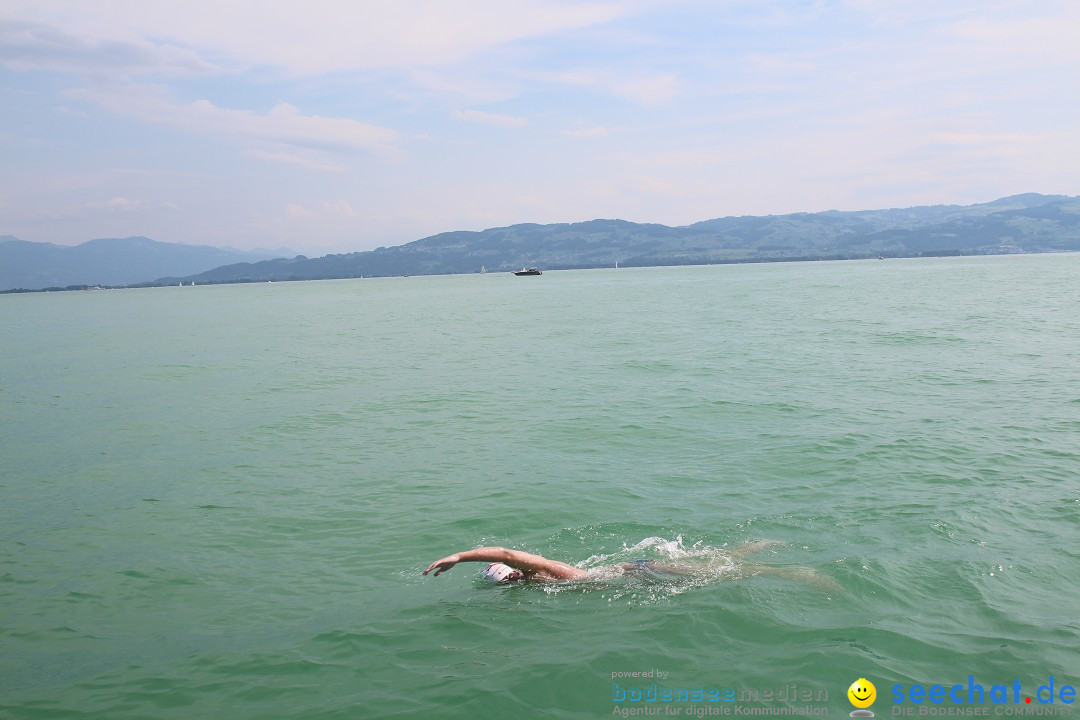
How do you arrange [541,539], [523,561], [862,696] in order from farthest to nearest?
[541,539] → [523,561] → [862,696]

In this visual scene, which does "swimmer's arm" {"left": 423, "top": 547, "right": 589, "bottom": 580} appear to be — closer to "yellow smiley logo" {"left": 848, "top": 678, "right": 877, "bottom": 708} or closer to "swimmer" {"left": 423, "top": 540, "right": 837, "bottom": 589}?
"swimmer" {"left": 423, "top": 540, "right": 837, "bottom": 589}

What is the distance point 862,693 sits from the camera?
831 centimetres

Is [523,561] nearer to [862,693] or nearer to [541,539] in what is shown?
[541,539]

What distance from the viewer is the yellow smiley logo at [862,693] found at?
323 inches

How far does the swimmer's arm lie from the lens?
1047 centimetres

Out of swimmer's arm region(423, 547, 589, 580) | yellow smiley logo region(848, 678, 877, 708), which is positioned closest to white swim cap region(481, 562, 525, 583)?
swimmer's arm region(423, 547, 589, 580)

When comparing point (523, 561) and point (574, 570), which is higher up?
point (523, 561)

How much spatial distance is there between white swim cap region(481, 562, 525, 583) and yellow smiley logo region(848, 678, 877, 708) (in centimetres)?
528

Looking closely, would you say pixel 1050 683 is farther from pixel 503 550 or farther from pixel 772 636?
pixel 503 550

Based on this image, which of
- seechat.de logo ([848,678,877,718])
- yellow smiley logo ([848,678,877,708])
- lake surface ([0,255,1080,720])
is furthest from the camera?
lake surface ([0,255,1080,720])

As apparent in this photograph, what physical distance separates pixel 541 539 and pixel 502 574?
2135mm

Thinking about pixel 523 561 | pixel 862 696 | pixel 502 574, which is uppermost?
pixel 523 561

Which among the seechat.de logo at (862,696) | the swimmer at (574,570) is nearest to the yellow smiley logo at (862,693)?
the seechat.de logo at (862,696)

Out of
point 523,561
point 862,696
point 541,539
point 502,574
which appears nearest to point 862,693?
point 862,696
